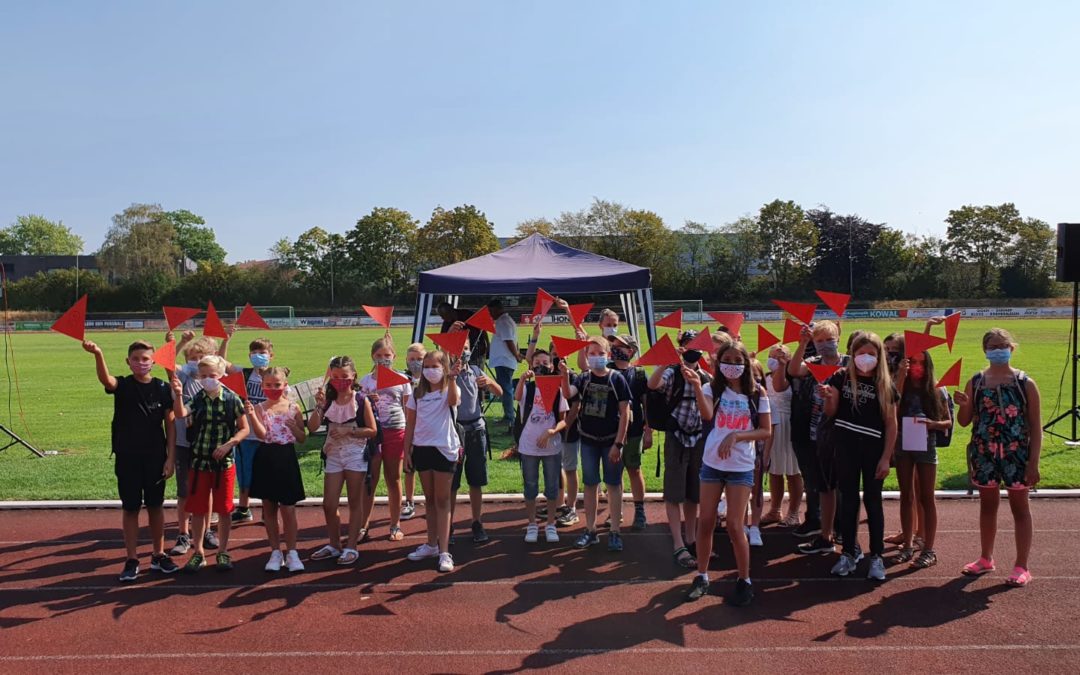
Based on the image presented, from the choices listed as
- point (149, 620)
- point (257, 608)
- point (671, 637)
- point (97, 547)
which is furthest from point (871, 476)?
point (97, 547)

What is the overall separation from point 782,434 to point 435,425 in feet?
10.3

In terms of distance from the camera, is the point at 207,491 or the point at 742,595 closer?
the point at 742,595

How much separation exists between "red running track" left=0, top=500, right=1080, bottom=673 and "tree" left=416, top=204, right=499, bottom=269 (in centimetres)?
5961

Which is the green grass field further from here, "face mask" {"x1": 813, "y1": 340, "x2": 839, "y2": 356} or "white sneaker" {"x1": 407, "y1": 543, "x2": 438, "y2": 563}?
"face mask" {"x1": 813, "y1": 340, "x2": 839, "y2": 356}

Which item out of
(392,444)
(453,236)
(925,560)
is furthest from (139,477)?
(453,236)

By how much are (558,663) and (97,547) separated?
4.63 meters

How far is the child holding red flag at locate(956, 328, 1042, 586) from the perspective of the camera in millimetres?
5332

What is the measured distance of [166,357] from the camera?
5887 mm

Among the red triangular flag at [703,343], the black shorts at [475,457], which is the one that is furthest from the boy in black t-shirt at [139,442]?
the red triangular flag at [703,343]

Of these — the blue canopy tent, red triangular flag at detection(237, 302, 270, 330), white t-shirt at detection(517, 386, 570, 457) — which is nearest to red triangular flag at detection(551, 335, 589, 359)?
white t-shirt at detection(517, 386, 570, 457)

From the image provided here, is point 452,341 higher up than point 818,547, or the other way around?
point 452,341

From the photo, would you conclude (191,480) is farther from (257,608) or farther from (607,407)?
(607,407)

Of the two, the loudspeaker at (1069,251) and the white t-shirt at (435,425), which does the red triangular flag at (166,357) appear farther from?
the loudspeaker at (1069,251)

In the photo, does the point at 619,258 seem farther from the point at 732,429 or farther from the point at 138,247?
the point at 732,429
